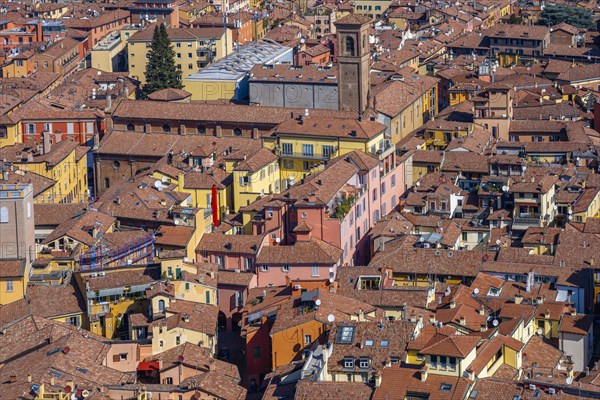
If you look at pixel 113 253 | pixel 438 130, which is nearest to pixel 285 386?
pixel 113 253

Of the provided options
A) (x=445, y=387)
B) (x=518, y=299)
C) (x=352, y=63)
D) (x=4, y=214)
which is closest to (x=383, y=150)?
(x=352, y=63)

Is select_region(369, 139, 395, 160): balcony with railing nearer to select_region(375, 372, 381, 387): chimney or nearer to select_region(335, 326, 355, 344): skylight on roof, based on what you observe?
select_region(335, 326, 355, 344): skylight on roof

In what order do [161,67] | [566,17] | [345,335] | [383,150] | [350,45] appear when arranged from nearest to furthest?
[345,335]
[383,150]
[350,45]
[161,67]
[566,17]

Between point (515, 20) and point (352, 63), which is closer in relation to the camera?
point (352, 63)

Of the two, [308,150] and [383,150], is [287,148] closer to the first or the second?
[308,150]

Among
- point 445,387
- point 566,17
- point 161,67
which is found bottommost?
point 445,387

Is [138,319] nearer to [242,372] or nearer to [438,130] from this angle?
[242,372]

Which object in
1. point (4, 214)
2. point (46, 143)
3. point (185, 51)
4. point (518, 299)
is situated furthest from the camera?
point (185, 51)
